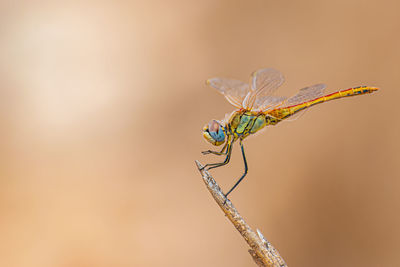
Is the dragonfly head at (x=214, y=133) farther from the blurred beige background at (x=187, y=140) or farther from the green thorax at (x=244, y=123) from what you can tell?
the blurred beige background at (x=187, y=140)

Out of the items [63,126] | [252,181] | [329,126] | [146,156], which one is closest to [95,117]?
[63,126]

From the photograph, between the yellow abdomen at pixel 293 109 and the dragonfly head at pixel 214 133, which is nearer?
the dragonfly head at pixel 214 133

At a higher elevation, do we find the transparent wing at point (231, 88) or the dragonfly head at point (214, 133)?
the transparent wing at point (231, 88)

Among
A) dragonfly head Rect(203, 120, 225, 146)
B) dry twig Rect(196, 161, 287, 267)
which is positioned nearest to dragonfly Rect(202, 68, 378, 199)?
dragonfly head Rect(203, 120, 225, 146)

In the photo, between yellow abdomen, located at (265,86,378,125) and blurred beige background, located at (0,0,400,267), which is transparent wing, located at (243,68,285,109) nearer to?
yellow abdomen, located at (265,86,378,125)

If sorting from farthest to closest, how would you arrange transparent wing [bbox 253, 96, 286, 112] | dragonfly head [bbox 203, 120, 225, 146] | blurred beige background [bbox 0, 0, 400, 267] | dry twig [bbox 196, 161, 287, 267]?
blurred beige background [bbox 0, 0, 400, 267] < transparent wing [bbox 253, 96, 286, 112] < dragonfly head [bbox 203, 120, 225, 146] < dry twig [bbox 196, 161, 287, 267]

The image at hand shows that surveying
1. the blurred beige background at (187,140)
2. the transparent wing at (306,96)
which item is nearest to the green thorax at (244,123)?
the transparent wing at (306,96)
